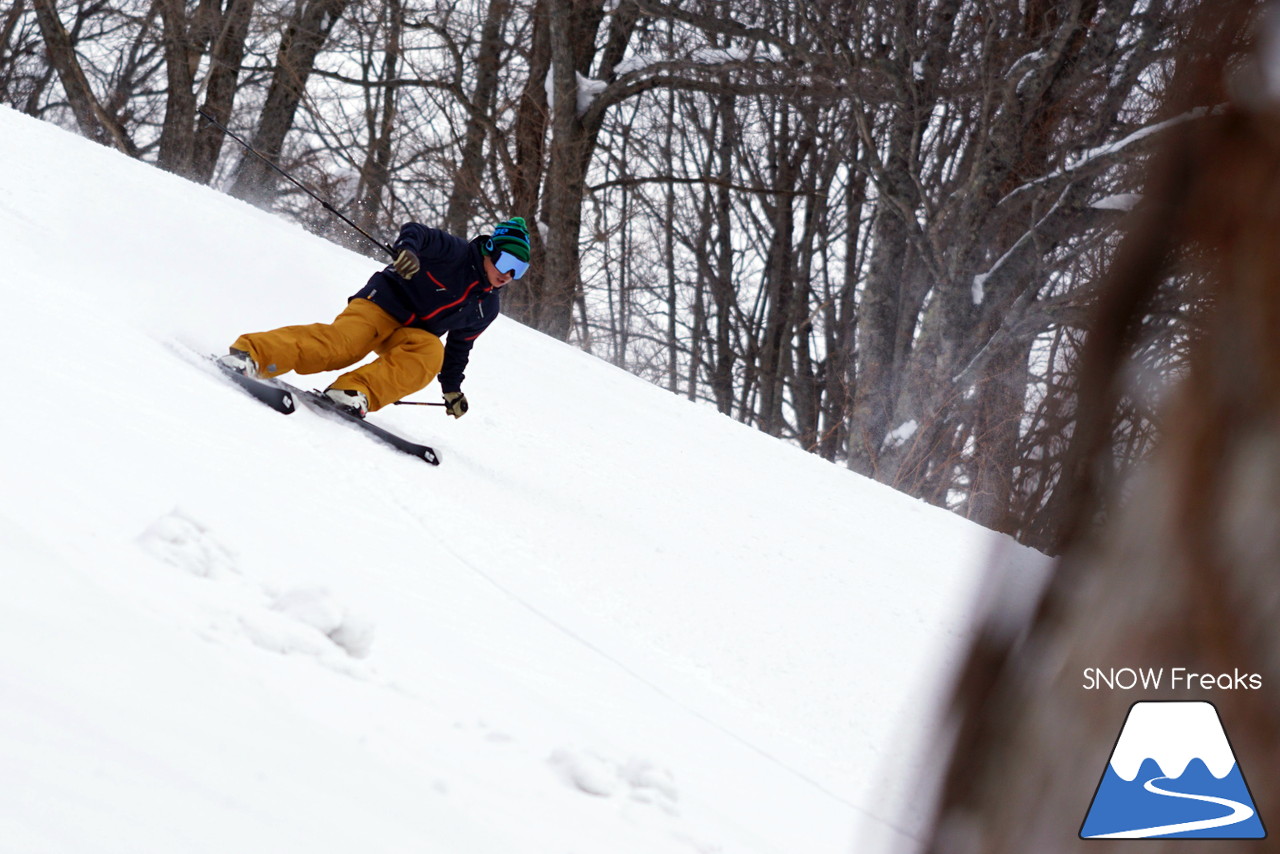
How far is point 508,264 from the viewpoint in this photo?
206 inches

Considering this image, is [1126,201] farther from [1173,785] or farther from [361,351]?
[361,351]

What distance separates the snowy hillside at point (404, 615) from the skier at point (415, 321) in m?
0.40

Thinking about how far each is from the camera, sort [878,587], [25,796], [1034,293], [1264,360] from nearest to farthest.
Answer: [1264,360] → [25,796] → [878,587] → [1034,293]

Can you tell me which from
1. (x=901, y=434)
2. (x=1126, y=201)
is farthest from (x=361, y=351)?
(x=901, y=434)

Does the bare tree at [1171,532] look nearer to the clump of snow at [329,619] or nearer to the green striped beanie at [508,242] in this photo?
the clump of snow at [329,619]

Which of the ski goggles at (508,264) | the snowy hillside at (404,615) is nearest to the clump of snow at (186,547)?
the snowy hillside at (404,615)

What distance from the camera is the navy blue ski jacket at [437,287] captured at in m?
5.22

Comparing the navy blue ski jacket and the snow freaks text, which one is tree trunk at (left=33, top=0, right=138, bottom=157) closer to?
the navy blue ski jacket

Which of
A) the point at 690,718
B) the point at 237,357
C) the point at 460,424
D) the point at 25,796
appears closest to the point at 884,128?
the point at 460,424

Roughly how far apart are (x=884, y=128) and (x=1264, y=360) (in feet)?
48.0

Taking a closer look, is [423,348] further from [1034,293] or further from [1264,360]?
[1034,293]

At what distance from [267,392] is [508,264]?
1.42 metres

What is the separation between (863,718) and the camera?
349cm

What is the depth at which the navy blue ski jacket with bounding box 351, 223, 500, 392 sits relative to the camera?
5223 mm
